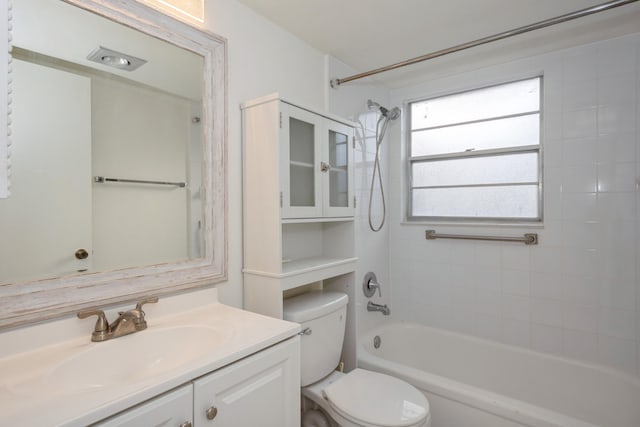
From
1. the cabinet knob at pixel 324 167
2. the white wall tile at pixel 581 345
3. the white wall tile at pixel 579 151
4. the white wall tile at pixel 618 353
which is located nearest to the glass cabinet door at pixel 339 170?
the cabinet knob at pixel 324 167

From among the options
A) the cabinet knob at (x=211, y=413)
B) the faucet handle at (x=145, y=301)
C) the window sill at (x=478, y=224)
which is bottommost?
the cabinet knob at (x=211, y=413)

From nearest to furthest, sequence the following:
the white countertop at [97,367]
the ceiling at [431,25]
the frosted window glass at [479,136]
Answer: the white countertop at [97,367] → the ceiling at [431,25] → the frosted window glass at [479,136]

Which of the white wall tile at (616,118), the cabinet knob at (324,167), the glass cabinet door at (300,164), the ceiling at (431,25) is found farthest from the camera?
the white wall tile at (616,118)

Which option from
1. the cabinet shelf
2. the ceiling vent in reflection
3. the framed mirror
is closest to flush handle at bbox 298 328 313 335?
the cabinet shelf

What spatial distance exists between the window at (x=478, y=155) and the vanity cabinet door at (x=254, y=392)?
1.78 meters

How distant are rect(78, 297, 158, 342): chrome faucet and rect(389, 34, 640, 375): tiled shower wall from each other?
79.8 inches

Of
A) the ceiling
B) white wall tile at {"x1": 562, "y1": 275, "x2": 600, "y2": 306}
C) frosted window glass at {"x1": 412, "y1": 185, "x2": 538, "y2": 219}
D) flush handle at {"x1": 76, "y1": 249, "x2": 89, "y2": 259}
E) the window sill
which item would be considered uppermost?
the ceiling

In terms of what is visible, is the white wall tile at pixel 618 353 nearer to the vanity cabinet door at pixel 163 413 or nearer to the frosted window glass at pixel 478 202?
the frosted window glass at pixel 478 202

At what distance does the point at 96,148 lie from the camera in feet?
3.90

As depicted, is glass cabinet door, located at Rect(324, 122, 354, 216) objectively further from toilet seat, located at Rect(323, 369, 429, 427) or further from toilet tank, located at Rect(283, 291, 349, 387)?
toilet seat, located at Rect(323, 369, 429, 427)

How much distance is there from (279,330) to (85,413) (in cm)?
58

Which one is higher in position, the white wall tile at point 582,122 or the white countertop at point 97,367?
the white wall tile at point 582,122

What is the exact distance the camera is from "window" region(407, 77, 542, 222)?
Result: 2269 mm

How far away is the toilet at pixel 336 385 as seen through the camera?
141cm
